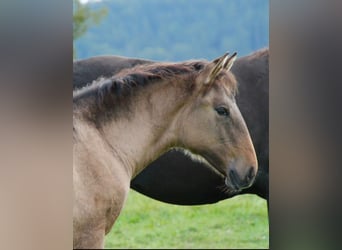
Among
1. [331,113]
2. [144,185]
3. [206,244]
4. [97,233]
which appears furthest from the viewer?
[206,244]

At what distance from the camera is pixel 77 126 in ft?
8.25

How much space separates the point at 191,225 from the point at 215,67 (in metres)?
2.83

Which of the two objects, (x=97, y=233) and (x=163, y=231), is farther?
(x=163, y=231)

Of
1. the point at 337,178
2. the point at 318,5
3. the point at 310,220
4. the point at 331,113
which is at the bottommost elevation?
the point at 310,220

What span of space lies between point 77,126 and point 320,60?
1136 millimetres

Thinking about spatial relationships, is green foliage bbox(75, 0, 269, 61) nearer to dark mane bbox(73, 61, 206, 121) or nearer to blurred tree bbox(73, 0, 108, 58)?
blurred tree bbox(73, 0, 108, 58)

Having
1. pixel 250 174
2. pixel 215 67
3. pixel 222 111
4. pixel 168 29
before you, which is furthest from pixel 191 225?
pixel 215 67

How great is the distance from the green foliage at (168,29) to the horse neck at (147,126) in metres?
1.93

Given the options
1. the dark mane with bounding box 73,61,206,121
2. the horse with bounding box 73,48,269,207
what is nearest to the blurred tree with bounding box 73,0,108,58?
the horse with bounding box 73,48,269,207

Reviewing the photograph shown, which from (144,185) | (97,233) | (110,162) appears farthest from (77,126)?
(144,185)

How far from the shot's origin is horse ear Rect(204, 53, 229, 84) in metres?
2.54

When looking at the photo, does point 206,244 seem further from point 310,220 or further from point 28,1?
point 28,1

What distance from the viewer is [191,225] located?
5.12 m

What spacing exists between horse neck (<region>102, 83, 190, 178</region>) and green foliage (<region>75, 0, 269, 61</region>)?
193 centimetres
